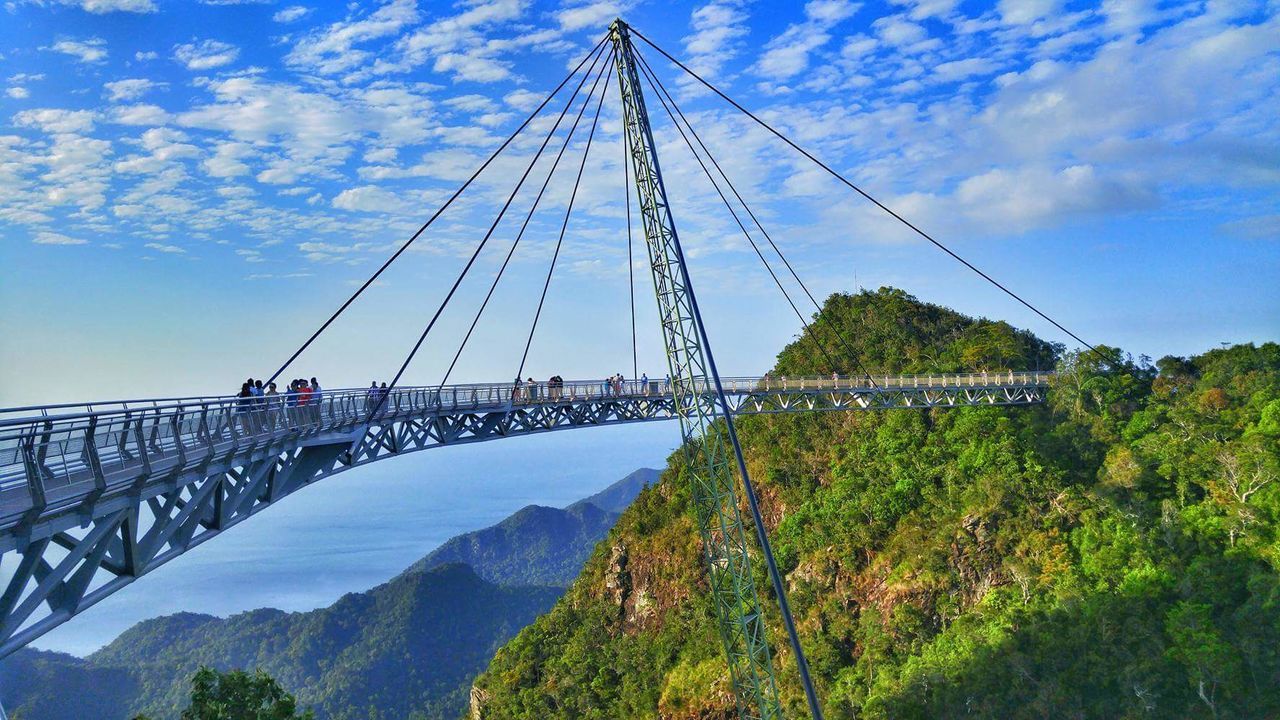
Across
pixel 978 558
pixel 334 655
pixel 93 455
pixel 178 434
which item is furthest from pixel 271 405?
pixel 334 655

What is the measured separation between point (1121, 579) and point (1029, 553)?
478 centimetres

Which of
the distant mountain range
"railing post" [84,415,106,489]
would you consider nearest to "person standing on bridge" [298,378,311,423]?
"railing post" [84,415,106,489]

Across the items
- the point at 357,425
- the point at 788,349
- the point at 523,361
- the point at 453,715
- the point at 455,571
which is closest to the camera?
the point at 357,425

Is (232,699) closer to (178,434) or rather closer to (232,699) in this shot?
(232,699)

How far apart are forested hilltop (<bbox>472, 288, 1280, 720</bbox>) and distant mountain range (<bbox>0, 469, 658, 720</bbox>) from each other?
3394cm

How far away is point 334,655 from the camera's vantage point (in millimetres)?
99438

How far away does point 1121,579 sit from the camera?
1292 inches

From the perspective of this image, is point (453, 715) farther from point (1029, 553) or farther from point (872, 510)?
point (1029, 553)

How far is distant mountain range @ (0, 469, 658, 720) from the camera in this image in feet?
275

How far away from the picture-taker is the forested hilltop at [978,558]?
1192 inches

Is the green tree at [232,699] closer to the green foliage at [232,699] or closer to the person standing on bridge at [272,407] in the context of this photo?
the green foliage at [232,699]

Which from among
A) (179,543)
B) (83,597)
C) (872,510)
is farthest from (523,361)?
(872,510)

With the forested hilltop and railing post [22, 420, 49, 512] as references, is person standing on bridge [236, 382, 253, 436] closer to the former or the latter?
railing post [22, 420, 49, 512]

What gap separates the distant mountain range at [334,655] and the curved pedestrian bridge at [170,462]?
60698 millimetres
